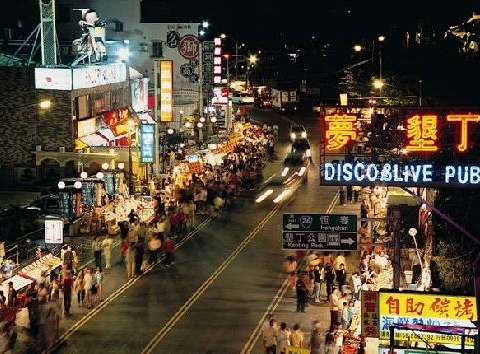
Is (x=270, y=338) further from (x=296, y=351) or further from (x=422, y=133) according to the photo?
(x=422, y=133)

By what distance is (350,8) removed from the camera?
10144cm

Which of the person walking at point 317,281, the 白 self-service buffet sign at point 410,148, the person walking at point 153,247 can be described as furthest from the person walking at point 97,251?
the 白 self-service buffet sign at point 410,148

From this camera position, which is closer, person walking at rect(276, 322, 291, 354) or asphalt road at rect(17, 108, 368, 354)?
person walking at rect(276, 322, 291, 354)

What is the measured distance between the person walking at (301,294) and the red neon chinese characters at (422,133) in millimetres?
7297

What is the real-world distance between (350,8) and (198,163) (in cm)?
6139

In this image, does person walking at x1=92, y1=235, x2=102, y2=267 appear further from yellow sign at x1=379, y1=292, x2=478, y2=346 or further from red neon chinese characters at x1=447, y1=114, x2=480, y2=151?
red neon chinese characters at x1=447, y1=114, x2=480, y2=151

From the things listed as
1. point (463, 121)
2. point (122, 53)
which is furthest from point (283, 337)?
point (122, 53)

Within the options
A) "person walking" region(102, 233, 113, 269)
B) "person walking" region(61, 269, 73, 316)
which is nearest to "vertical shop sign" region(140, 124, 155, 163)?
"person walking" region(102, 233, 113, 269)

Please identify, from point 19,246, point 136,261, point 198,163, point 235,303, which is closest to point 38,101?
point 198,163

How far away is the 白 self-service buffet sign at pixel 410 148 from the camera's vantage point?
56.8 feet

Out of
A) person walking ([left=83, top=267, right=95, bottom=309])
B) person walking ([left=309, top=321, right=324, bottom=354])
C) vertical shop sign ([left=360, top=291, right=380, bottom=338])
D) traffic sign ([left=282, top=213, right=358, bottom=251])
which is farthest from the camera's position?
person walking ([left=83, top=267, right=95, bottom=309])

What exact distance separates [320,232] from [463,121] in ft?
15.4

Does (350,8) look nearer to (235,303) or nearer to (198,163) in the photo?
(198,163)

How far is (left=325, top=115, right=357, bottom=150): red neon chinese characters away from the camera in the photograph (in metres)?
17.9
